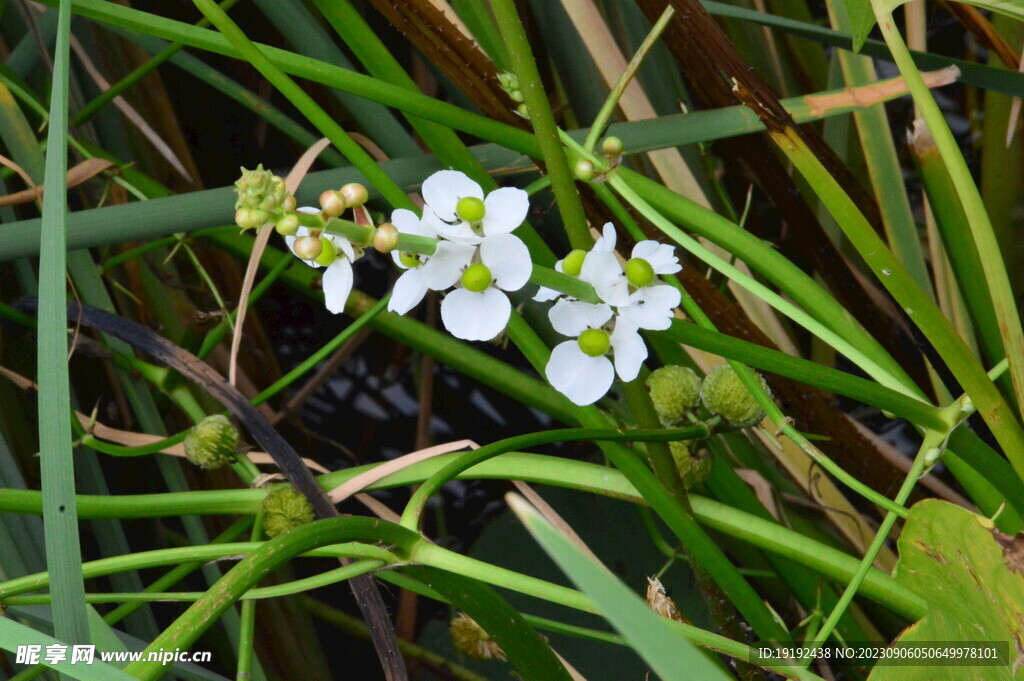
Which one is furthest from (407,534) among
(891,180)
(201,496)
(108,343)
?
(891,180)

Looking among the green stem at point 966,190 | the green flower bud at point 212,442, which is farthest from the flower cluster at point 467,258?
the green flower bud at point 212,442

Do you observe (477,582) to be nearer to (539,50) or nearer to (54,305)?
(54,305)

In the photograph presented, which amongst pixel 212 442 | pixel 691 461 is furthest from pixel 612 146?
pixel 212 442

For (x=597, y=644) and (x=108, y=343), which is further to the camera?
(x=597, y=644)

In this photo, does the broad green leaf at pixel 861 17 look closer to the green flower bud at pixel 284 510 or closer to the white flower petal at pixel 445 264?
the white flower petal at pixel 445 264

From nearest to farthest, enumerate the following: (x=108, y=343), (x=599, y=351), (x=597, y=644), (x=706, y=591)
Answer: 1. (x=599, y=351)
2. (x=706, y=591)
3. (x=108, y=343)
4. (x=597, y=644)

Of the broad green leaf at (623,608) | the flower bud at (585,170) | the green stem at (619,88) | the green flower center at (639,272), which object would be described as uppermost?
the green stem at (619,88)

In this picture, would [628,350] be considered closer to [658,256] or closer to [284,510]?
[658,256]

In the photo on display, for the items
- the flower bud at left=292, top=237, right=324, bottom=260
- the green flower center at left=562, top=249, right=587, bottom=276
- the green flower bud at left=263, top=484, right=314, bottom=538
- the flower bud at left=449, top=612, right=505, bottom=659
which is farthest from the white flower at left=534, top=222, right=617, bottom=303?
the flower bud at left=449, top=612, right=505, bottom=659
